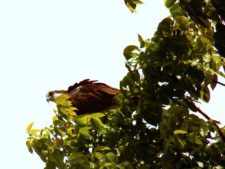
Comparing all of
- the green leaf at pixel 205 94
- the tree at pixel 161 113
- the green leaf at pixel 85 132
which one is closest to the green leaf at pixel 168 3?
the tree at pixel 161 113

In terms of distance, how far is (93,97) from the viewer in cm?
505

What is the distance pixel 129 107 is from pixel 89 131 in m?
0.43

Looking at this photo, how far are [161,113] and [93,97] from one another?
136 cm

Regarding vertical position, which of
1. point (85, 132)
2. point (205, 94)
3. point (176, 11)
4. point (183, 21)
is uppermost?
point (176, 11)

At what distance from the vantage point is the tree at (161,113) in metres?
3.58

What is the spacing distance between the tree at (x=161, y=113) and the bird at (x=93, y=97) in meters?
0.76

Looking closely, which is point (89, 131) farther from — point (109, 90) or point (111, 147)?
point (109, 90)

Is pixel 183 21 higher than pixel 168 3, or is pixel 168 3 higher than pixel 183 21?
pixel 168 3

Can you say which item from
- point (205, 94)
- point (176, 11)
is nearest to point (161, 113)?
point (205, 94)

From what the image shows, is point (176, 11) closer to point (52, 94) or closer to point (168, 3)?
point (168, 3)

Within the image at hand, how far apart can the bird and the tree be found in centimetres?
76

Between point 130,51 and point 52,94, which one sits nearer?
point 130,51

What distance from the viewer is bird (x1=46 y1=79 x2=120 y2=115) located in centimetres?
499

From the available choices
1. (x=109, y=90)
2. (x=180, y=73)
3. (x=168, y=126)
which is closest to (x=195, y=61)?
(x=180, y=73)
